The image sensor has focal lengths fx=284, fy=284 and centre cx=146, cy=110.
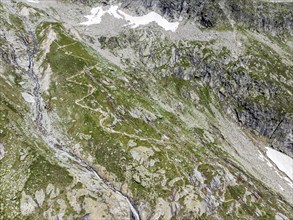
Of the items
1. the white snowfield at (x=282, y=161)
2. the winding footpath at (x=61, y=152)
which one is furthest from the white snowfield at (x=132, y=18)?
the white snowfield at (x=282, y=161)

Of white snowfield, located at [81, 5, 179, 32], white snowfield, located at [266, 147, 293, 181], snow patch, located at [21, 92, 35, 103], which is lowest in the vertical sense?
snow patch, located at [21, 92, 35, 103]

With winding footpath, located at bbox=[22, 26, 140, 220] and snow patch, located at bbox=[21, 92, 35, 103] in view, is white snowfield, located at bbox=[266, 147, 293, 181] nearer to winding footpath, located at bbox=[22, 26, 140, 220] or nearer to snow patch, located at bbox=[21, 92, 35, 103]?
winding footpath, located at bbox=[22, 26, 140, 220]

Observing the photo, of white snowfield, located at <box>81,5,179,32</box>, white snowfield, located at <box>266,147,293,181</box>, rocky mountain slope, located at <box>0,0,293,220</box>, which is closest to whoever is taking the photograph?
rocky mountain slope, located at <box>0,0,293,220</box>

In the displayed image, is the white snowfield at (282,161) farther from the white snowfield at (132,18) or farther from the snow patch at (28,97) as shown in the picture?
the snow patch at (28,97)

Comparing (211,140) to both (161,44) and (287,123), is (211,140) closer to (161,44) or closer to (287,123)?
(287,123)

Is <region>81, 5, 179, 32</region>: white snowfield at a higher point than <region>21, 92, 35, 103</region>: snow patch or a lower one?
higher

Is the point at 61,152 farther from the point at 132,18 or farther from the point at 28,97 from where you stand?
the point at 132,18

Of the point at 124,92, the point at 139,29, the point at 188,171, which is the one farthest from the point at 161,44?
the point at 188,171

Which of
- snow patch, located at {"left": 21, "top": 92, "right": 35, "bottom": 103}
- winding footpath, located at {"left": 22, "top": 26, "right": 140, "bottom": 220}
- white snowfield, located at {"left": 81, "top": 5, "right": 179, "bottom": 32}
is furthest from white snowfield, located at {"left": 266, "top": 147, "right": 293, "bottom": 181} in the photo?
snow patch, located at {"left": 21, "top": 92, "right": 35, "bottom": 103}
